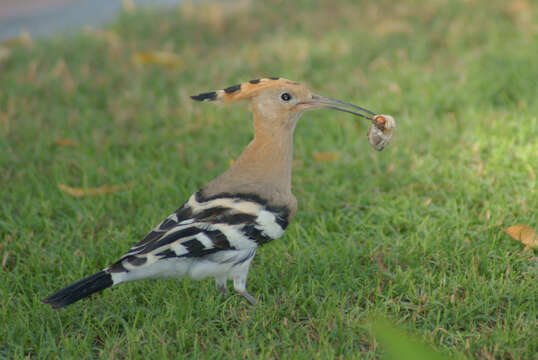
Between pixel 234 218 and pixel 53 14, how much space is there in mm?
6624

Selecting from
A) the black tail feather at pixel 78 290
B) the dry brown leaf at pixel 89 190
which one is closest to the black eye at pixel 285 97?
the black tail feather at pixel 78 290

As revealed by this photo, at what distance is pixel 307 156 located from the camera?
13.0ft

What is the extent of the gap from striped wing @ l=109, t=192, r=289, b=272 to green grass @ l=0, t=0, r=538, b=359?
0.97 feet

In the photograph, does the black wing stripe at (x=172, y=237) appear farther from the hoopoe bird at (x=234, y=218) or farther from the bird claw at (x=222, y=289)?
the bird claw at (x=222, y=289)

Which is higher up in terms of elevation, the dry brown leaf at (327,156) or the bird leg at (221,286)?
the dry brown leaf at (327,156)

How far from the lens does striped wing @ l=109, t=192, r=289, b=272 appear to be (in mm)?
2336

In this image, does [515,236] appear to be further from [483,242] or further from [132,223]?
[132,223]

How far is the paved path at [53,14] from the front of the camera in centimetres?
726

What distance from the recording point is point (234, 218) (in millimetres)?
2418

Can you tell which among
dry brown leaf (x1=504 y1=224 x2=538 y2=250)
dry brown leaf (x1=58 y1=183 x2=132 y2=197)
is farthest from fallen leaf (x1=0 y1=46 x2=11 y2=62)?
dry brown leaf (x1=504 y1=224 x2=538 y2=250)

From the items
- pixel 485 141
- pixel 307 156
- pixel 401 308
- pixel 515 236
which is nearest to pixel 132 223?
pixel 307 156

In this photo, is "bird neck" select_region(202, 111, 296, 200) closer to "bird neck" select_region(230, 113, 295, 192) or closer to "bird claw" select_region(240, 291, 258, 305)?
"bird neck" select_region(230, 113, 295, 192)

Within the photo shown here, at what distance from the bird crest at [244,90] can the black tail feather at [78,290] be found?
887 millimetres

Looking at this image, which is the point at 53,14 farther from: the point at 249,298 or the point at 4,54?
the point at 249,298
